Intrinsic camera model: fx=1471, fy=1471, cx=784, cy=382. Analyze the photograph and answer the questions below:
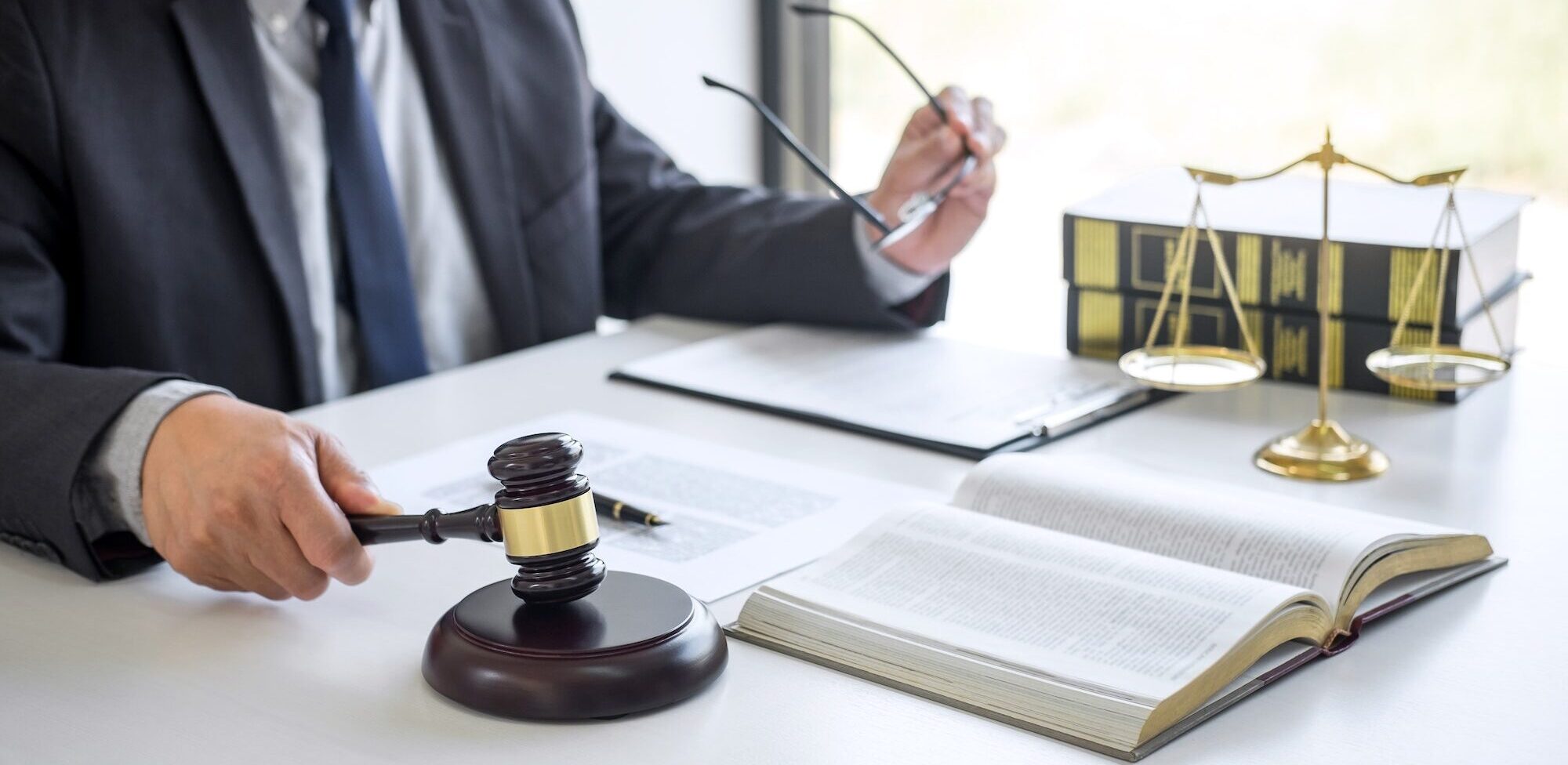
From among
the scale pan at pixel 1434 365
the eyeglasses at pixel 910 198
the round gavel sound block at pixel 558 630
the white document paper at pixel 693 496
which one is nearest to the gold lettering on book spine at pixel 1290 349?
the scale pan at pixel 1434 365

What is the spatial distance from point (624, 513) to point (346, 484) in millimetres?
198

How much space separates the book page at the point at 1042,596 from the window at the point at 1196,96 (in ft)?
4.74

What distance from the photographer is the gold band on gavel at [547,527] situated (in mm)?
781

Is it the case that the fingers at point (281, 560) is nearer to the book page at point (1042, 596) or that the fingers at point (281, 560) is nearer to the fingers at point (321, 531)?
the fingers at point (321, 531)

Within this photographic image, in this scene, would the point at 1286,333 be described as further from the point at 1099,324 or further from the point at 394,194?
the point at 394,194

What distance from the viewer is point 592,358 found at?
1.52 m

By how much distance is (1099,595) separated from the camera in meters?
0.84

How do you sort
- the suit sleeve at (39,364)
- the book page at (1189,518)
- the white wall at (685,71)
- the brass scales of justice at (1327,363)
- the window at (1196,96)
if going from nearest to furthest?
1. the book page at (1189,518)
2. the suit sleeve at (39,364)
3. the brass scales of justice at (1327,363)
4. the window at (1196,96)
5. the white wall at (685,71)

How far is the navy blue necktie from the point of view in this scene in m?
1.51

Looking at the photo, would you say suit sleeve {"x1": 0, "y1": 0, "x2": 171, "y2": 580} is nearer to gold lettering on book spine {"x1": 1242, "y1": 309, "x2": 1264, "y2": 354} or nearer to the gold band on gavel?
the gold band on gavel

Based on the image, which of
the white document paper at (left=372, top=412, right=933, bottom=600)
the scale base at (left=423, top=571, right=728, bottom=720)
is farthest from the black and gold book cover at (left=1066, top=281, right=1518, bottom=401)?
the scale base at (left=423, top=571, right=728, bottom=720)

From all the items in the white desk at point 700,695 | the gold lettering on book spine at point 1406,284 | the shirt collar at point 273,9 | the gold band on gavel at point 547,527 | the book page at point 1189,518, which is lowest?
the white desk at point 700,695

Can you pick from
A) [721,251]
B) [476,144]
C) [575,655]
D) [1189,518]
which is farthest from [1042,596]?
[476,144]

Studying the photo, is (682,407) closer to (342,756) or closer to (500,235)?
(500,235)
